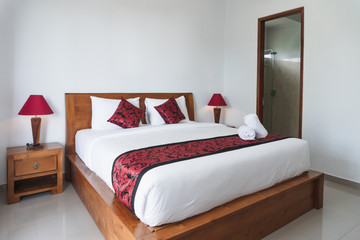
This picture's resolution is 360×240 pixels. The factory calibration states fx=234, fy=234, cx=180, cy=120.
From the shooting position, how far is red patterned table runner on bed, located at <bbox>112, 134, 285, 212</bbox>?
1477 millimetres

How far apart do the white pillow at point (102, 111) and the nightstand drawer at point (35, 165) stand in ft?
2.01

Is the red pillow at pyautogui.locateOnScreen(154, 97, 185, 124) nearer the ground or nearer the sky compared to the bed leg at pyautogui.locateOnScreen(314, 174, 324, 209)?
nearer the sky

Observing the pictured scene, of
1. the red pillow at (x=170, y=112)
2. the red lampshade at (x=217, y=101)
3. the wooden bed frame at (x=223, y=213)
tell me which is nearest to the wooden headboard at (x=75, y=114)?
the wooden bed frame at (x=223, y=213)

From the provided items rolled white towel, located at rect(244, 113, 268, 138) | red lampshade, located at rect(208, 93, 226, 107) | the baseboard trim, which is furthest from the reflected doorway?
rolled white towel, located at rect(244, 113, 268, 138)

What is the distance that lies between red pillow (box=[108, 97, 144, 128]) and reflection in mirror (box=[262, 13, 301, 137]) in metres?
2.89

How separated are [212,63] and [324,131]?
86.3 inches

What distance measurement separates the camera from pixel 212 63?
4.39 meters

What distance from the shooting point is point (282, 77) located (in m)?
4.84

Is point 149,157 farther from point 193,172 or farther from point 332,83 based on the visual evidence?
point 332,83

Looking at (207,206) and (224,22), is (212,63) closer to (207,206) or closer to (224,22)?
(224,22)

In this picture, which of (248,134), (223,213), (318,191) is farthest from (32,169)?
(318,191)

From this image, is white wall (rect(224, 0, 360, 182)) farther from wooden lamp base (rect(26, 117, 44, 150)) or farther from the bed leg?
wooden lamp base (rect(26, 117, 44, 150))

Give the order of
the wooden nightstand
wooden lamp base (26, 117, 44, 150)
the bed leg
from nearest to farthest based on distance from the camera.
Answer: the bed leg < the wooden nightstand < wooden lamp base (26, 117, 44, 150)

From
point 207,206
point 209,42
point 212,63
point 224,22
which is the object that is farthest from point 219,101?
point 207,206
